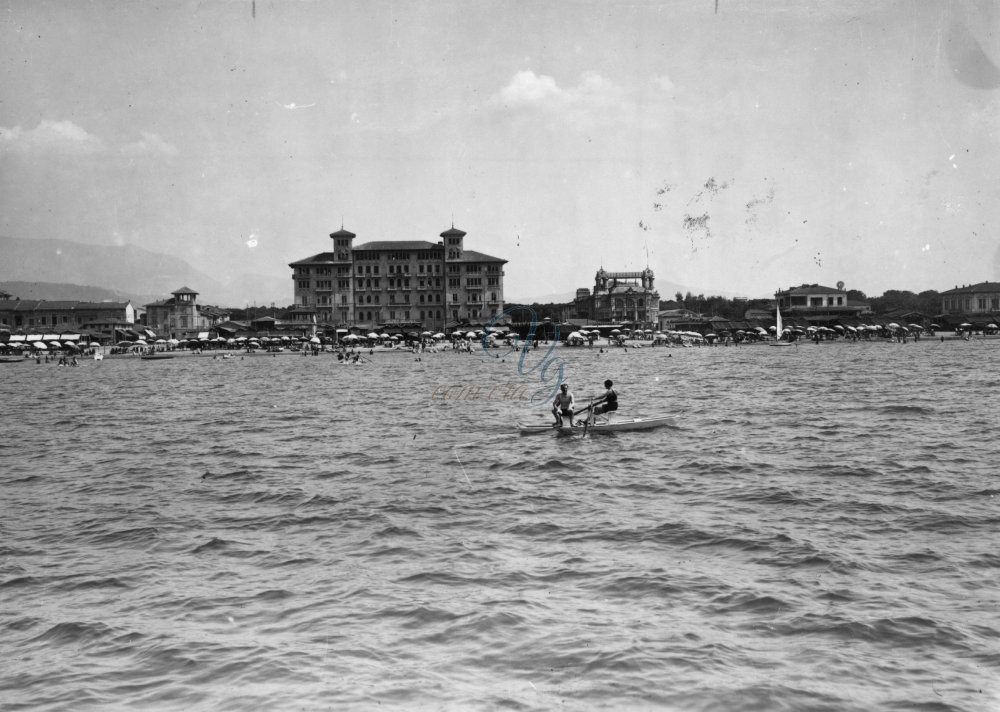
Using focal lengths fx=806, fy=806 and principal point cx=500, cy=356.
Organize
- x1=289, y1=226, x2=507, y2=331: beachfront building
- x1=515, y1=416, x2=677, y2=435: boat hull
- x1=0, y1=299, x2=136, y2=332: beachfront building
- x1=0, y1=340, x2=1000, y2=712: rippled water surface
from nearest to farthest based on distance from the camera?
x1=0, y1=340, x2=1000, y2=712: rippled water surface
x1=515, y1=416, x2=677, y2=435: boat hull
x1=0, y1=299, x2=136, y2=332: beachfront building
x1=289, y1=226, x2=507, y2=331: beachfront building

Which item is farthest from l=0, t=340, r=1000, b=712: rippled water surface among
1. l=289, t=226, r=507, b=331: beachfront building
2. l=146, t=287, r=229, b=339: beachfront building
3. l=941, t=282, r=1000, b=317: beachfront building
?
l=941, t=282, r=1000, b=317: beachfront building

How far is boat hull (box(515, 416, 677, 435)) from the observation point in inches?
883

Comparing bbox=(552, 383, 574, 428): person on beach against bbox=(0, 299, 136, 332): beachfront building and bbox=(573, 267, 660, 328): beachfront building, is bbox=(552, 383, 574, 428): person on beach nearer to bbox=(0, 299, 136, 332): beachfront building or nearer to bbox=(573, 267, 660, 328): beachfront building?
bbox=(0, 299, 136, 332): beachfront building

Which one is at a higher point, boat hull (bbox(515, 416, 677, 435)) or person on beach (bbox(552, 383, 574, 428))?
person on beach (bbox(552, 383, 574, 428))

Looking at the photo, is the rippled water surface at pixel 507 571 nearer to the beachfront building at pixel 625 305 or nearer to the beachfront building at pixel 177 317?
the beachfront building at pixel 177 317

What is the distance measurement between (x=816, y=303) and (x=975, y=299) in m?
22.4

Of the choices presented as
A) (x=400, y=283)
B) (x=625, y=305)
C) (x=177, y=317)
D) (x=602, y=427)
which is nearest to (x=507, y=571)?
(x=602, y=427)

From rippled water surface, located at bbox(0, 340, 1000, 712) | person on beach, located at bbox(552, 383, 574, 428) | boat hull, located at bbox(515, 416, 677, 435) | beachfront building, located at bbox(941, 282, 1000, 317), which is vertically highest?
beachfront building, located at bbox(941, 282, 1000, 317)

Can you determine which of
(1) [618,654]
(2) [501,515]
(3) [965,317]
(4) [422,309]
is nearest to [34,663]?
(1) [618,654]

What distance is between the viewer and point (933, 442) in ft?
69.8

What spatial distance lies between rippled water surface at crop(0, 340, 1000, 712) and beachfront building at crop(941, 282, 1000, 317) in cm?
11330

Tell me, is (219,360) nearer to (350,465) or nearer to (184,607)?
(350,465)

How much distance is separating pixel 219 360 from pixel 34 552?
244 feet

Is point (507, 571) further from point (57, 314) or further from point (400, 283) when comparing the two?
point (57, 314)
